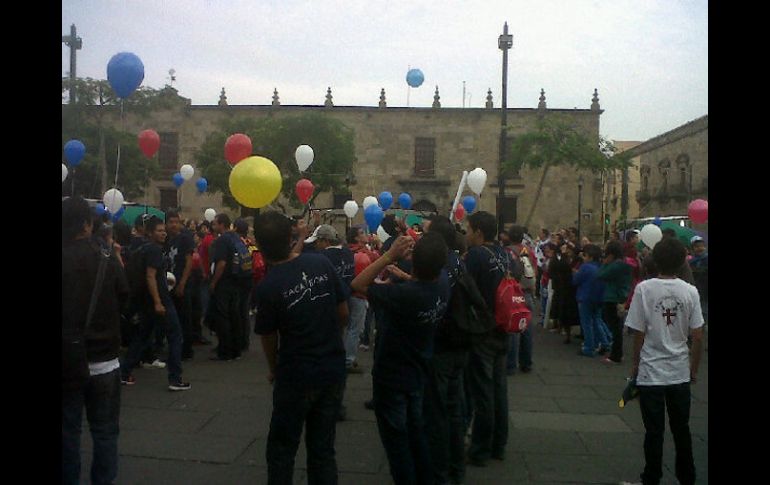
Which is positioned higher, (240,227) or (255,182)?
(255,182)

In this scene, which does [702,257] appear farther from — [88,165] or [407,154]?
[407,154]

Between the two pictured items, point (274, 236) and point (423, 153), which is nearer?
point (274, 236)

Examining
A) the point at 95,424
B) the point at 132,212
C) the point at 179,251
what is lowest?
the point at 95,424

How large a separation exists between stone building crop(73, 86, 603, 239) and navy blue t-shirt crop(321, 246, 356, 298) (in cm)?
3208

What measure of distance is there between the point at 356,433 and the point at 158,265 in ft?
8.61

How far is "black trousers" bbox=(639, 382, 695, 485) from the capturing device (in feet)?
13.4

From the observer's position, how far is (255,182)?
655 centimetres

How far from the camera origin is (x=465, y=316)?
4289mm

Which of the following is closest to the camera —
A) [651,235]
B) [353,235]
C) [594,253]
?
[353,235]

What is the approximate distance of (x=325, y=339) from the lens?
351cm

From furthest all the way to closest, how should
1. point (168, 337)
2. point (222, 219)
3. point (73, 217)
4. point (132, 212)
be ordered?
point (132, 212) → point (222, 219) → point (168, 337) → point (73, 217)

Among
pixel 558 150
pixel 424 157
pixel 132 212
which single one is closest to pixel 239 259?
pixel 132 212

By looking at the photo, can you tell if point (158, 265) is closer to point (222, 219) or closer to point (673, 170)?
point (222, 219)
